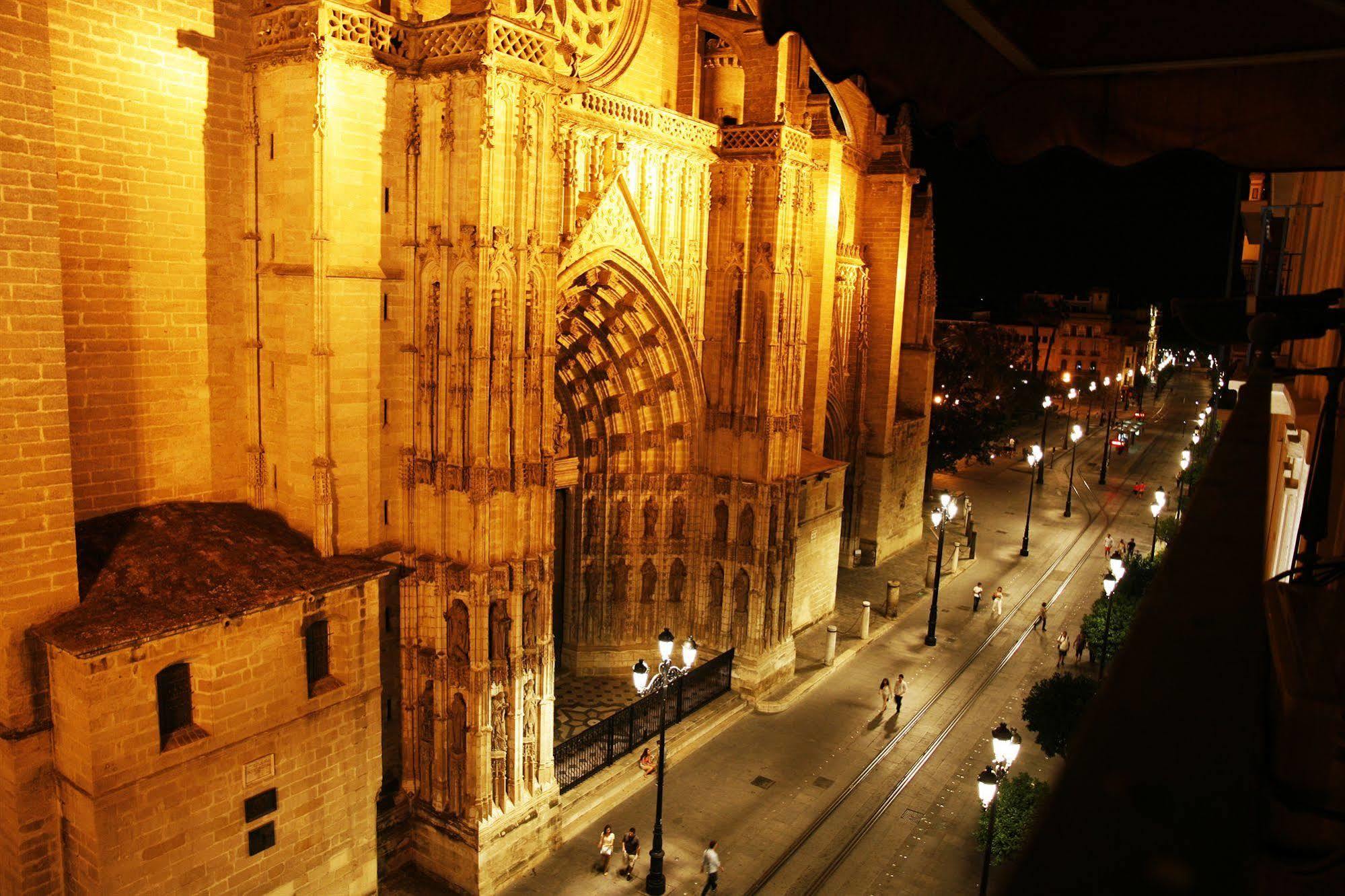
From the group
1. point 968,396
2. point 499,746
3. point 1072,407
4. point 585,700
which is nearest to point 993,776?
point 499,746

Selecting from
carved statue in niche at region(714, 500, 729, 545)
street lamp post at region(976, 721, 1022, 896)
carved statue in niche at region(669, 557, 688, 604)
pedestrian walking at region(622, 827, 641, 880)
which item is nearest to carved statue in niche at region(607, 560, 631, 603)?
carved statue in niche at region(669, 557, 688, 604)

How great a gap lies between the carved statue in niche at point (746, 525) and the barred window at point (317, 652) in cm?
1114

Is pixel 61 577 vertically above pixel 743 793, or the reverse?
pixel 61 577

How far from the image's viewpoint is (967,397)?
4116cm

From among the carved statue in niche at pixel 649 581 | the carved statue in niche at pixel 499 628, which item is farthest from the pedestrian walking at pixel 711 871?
the carved statue in niche at pixel 649 581

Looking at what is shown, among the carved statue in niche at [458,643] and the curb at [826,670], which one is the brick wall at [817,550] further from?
the carved statue in niche at [458,643]

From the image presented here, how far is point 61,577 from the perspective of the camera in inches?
413

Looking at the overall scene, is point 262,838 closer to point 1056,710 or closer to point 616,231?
point 616,231

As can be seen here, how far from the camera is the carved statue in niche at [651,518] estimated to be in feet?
71.9

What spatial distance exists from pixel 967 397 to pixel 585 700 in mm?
26661

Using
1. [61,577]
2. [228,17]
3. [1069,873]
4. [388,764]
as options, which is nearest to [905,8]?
[1069,873]

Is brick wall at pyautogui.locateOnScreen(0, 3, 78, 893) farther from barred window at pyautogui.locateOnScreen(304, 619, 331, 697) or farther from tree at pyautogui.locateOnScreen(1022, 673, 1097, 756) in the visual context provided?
tree at pyautogui.locateOnScreen(1022, 673, 1097, 756)

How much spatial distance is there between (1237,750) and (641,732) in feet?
60.5

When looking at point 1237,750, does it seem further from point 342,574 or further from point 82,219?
point 82,219
